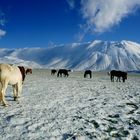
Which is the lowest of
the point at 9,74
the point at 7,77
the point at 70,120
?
the point at 70,120

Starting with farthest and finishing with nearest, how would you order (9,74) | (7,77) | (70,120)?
(9,74) < (7,77) < (70,120)

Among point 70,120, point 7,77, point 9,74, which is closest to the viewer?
point 70,120

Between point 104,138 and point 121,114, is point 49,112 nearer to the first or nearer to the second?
point 121,114

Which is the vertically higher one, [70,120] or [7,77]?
[7,77]

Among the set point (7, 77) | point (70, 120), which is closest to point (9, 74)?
point (7, 77)

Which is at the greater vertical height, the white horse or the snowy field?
the white horse

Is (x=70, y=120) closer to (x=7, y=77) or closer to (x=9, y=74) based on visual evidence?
(x=7, y=77)

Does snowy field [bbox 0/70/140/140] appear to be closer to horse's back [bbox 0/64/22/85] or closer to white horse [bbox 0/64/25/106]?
white horse [bbox 0/64/25/106]

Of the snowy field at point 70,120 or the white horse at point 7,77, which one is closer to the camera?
the snowy field at point 70,120

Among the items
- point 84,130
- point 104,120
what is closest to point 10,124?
point 84,130

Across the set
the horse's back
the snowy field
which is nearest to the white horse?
the horse's back

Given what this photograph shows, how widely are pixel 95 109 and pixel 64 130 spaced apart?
11.9 ft

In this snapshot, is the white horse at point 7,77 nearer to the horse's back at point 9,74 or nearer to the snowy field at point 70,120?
the horse's back at point 9,74

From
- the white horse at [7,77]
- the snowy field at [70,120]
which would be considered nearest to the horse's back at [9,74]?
the white horse at [7,77]
